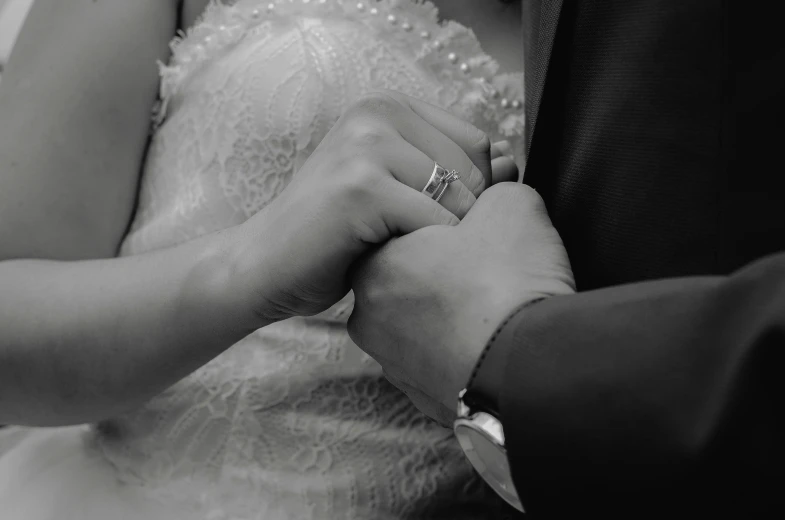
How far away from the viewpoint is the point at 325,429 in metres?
0.80

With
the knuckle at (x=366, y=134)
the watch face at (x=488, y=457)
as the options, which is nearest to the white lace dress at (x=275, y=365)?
the knuckle at (x=366, y=134)

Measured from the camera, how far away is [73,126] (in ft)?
2.63

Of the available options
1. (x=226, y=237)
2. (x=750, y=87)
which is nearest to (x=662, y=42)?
(x=750, y=87)

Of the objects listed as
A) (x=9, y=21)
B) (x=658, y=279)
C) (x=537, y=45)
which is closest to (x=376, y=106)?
(x=537, y=45)

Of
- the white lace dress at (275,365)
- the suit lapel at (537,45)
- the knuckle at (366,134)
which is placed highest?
the suit lapel at (537,45)

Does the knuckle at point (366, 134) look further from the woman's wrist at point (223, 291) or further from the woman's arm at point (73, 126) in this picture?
the woman's arm at point (73, 126)

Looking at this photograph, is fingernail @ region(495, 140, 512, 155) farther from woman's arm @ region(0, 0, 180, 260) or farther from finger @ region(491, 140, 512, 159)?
woman's arm @ region(0, 0, 180, 260)

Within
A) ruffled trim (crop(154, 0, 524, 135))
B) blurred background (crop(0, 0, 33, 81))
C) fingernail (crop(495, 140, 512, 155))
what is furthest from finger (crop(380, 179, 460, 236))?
blurred background (crop(0, 0, 33, 81))

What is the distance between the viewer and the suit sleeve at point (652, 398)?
340 millimetres

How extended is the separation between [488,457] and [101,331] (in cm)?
43

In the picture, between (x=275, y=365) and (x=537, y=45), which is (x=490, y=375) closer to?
(x=537, y=45)

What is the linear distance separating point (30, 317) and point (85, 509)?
0.27 meters

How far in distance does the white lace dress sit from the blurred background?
0.78m

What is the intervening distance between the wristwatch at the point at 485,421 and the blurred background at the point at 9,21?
1.37 metres
